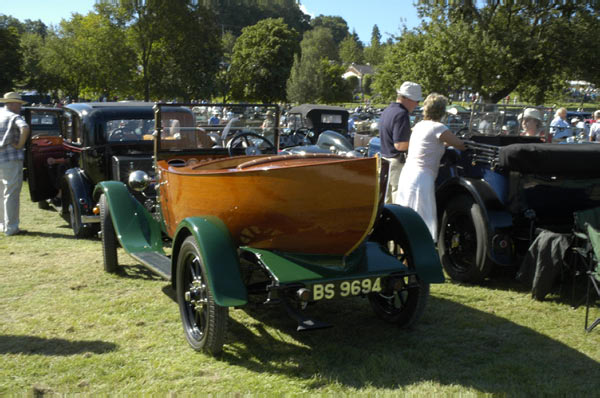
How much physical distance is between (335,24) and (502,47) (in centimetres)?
15599

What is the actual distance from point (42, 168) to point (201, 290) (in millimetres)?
5682

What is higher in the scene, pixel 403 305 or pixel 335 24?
pixel 335 24

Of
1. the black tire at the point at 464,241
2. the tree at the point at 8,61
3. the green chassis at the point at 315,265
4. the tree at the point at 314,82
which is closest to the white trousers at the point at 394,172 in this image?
the black tire at the point at 464,241

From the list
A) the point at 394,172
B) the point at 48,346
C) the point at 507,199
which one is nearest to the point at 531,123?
the point at 394,172

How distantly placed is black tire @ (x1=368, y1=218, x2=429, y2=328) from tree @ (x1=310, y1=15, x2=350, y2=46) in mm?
170607

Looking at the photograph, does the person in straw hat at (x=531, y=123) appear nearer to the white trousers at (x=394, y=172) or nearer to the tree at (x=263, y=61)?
the white trousers at (x=394, y=172)

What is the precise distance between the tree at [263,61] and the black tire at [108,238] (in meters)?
43.6

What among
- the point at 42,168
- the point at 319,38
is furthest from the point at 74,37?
the point at 319,38

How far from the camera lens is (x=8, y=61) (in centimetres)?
2906

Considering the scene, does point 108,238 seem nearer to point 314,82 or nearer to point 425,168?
point 425,168

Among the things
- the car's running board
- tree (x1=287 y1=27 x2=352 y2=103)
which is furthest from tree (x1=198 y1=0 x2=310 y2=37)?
the car's running board

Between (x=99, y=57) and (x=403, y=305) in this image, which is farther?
(x=99, y=57)

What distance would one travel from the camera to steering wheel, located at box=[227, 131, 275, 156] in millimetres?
5718

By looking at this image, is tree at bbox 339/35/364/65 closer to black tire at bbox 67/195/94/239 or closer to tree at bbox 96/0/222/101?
tree at bbox 96/0/222/101
